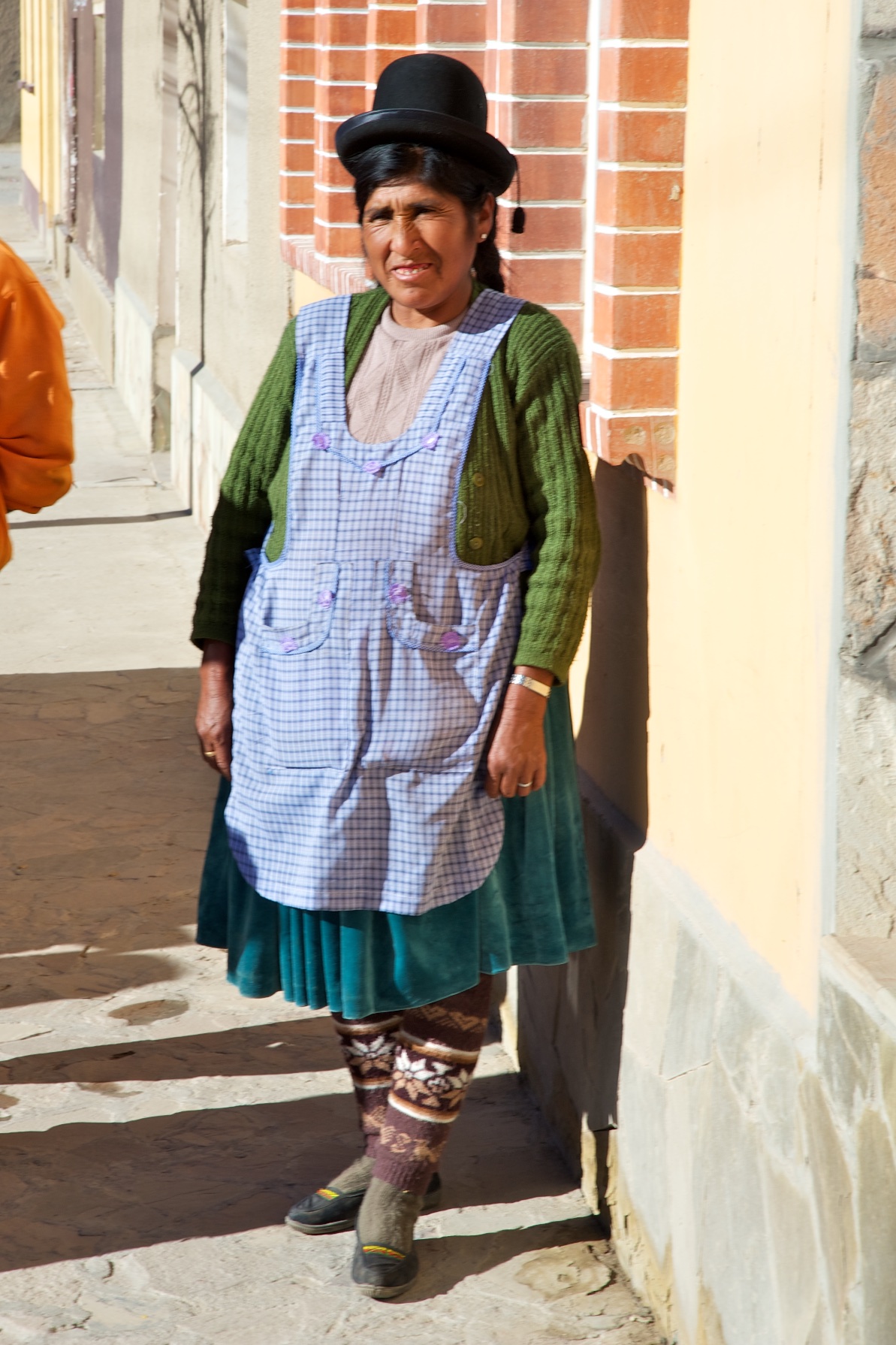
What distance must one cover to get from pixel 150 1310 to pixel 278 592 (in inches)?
48.1

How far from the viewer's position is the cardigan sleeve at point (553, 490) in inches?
102

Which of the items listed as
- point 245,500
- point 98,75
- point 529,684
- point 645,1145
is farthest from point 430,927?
point 98,75

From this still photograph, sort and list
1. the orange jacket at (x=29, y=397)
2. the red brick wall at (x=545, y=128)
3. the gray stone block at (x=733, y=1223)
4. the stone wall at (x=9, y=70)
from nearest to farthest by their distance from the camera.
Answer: the gray stone block at (x=733, y=1223)
the orange jacket at (x=29, y=397)
the red brick wall at (x=545, y=128)
the stone wall at (x=9, y=70)

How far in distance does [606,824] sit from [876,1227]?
3.83 ft

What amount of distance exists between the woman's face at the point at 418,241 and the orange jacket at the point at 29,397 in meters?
0.69

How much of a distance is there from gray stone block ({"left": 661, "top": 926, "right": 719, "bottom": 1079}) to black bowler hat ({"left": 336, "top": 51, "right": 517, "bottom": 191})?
1.27 m

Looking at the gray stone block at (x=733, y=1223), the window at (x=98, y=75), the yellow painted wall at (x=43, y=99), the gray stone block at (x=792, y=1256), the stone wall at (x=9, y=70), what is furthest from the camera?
the stone wall at (x=9, y=70)

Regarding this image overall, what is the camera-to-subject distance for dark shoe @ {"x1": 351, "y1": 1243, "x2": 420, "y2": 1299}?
9.20 feet

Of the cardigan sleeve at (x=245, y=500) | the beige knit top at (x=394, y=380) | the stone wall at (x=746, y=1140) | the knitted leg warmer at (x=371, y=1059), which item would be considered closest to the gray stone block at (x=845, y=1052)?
the stone wall at (x=746, y=1140)

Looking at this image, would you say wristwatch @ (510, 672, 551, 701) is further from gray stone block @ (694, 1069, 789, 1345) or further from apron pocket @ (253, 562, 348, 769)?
gray stone block @ (694, 1069, 789, 1345)

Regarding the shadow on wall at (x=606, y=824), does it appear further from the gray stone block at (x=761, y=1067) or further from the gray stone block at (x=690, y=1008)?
the gray stone block at (x=761, y=1067)

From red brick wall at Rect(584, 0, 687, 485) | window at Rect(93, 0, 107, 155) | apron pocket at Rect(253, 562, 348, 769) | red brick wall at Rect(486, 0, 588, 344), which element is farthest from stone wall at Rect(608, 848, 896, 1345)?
window at Rect(93, 0, 107, 155)

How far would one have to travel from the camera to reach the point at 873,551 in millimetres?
2049

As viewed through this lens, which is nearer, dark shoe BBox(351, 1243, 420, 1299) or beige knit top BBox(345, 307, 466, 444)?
beige knit top BBox(345, 307, 466, 444)
